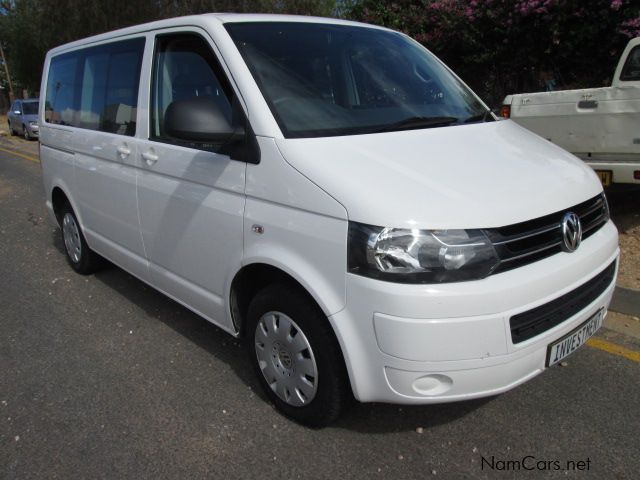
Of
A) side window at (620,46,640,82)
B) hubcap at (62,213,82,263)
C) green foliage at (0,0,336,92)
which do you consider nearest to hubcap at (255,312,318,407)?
hubcap at (62,213,82,263)

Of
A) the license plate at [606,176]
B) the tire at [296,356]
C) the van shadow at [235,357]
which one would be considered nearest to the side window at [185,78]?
the tire at [296,356]

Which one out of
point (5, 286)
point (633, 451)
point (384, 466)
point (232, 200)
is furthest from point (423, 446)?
point (5, 286)

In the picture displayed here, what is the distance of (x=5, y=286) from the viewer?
4941 mm

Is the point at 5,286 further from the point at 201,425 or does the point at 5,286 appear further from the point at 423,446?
the point at 423,446

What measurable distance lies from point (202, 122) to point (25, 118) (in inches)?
744

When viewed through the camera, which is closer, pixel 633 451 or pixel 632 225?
pixel 633 451

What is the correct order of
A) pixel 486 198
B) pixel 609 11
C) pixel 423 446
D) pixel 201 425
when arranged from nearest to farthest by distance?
pixel 486 198 < pixel 423 446 < pixel 201 425 < pixel 609 11

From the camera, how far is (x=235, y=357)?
11.5 feet

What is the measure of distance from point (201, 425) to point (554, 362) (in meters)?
1.75

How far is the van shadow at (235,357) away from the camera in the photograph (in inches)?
111

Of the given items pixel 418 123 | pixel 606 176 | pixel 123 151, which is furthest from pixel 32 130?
pixel 418 123

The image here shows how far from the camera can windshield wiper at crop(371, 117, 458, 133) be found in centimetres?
278

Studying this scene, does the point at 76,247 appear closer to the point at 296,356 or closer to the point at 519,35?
the point at 296,356

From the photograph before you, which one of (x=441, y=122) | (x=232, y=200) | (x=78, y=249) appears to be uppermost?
(x=441, y=122)
